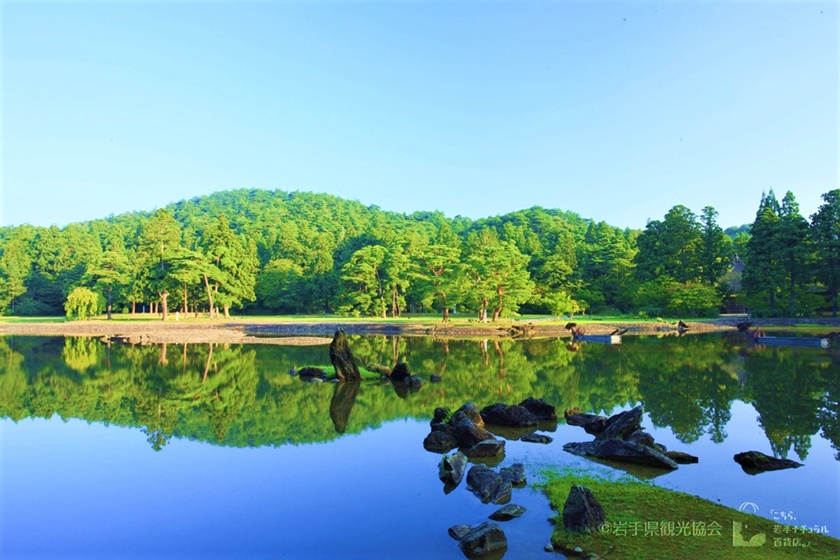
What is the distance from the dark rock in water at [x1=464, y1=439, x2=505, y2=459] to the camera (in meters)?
10.1

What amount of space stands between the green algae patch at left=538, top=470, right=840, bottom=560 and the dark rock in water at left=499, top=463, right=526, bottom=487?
2.37ft

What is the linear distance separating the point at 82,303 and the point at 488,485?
50924mm

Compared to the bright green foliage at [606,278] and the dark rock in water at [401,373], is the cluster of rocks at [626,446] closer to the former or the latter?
the dark rock in water at [401,373]

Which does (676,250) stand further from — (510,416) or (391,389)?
(510,416)

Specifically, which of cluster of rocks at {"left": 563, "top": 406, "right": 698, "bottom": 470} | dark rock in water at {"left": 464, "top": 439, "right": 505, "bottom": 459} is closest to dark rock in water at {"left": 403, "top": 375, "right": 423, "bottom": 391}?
cluster of rocks at {"left": 563, "top": 406, "right": 698, "bottom": 470}

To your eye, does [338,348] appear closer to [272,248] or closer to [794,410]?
[794,410]

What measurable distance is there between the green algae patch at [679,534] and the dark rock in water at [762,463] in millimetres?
2214

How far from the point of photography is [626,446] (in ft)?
31.9

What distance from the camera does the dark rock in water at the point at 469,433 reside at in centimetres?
1075

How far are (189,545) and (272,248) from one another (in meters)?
66.9

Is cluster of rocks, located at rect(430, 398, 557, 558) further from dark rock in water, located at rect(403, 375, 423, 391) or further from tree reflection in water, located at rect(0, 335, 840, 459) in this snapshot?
dark rock in water, located at rect(403, 375, 423, 391)

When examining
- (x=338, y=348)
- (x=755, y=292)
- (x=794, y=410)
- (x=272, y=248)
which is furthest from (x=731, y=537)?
(x=272, y=248)

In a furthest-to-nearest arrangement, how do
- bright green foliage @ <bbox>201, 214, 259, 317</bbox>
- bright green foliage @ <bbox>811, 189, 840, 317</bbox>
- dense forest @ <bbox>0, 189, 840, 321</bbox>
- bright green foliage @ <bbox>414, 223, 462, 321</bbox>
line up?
bright green foliage @ <bbox>201, 214, 259, 317</bbox> < bright green foliage @ <bbox>414, 223, 462, 321</bbox> < dense forest @ <bbox>0, 189, 840, 321</bbox> < bright green foliage @ <bbox>811, 189, 840, 317</bbox>

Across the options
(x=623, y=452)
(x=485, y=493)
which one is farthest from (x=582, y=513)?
(x=623, y=452)
